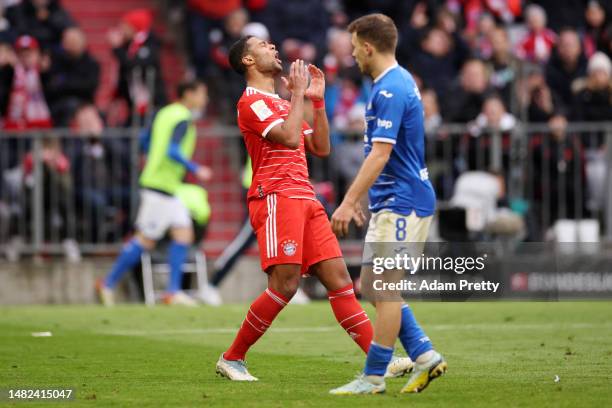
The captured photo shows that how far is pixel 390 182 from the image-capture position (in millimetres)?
8859

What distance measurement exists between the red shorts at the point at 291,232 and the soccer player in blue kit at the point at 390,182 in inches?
28.7

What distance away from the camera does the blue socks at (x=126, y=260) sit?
60.7ft

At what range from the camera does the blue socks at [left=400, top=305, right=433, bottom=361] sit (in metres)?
8.73

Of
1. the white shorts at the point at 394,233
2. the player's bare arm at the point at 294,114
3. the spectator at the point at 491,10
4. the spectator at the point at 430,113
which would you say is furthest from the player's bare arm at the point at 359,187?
the spectator at the point at 491,10

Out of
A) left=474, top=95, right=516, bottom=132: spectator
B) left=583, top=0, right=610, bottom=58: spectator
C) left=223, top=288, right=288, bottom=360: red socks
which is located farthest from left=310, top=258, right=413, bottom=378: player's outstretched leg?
left=583, top=0, right=610, bottom=58: spectator

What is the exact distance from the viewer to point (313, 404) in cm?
803

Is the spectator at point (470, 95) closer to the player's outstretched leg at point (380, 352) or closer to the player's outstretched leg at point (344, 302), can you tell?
the player's outstretched leg at point (344, 302)

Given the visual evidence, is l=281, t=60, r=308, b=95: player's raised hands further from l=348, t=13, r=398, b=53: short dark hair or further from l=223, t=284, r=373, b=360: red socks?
l=223, t=284, r=373, b=360: red socks

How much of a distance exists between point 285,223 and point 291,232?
0.07 meters

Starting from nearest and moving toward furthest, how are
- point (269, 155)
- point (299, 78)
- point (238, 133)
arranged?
1. point (299, 78)
2. point (269, 155)
3. point (238, 133)

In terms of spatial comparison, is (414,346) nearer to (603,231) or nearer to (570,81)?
(603,231)

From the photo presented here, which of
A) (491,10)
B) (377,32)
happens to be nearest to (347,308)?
(377,32)

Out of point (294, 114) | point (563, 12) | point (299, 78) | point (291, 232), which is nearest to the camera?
point (299, 78)

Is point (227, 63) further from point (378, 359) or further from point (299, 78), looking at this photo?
point (378, 359)
